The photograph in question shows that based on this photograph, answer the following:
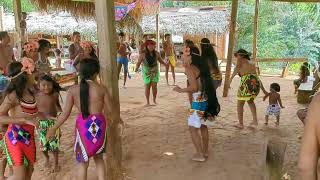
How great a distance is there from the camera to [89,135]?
11.1 ft

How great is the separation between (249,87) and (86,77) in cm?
332

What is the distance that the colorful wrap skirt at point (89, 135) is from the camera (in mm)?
3389

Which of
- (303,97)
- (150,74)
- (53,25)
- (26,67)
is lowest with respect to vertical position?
(303,97)

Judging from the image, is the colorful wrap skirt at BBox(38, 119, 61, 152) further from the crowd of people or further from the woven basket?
the woven basket

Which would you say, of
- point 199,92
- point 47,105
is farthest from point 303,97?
point 47,105

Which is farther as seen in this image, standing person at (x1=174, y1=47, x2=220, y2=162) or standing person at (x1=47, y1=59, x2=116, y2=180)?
standing person at (x1=174, y1=47, x2=220, y2=162)

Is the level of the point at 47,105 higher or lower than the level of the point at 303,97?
higher

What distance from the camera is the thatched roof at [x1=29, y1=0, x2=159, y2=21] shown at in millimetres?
8164

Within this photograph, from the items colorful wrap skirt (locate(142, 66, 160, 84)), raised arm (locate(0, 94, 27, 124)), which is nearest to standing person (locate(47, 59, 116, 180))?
raised arm (locate(0, 94, 27, 124))

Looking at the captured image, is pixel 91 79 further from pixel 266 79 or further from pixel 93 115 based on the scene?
pixel 266 79

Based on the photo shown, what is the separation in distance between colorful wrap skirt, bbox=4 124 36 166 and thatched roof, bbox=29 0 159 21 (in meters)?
5.19

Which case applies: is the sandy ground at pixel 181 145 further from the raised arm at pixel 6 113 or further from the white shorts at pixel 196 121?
the raised arm at pixel 6 113

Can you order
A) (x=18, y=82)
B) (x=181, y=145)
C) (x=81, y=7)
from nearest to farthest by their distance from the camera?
(x=18, y=82) < (x=181, y=145) < (x=81, y=7)

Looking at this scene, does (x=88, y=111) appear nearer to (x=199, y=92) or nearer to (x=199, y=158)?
(x=199, y=92)
